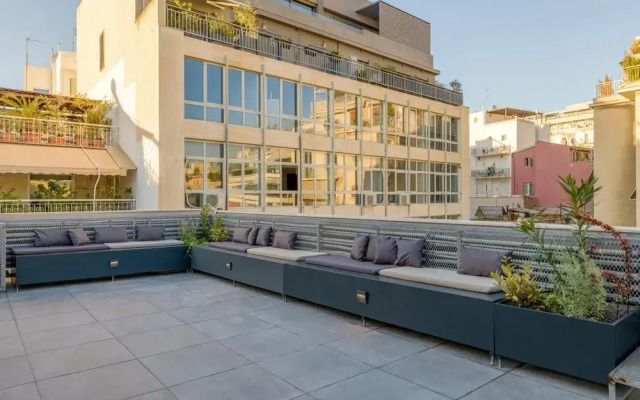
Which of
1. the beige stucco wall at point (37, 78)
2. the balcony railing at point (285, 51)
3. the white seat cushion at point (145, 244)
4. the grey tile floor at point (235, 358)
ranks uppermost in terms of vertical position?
the beige stucco wall at point (37, 78)

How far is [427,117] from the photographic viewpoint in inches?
917

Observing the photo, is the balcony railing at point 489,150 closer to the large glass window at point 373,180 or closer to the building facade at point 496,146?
the building facade at point 496,146

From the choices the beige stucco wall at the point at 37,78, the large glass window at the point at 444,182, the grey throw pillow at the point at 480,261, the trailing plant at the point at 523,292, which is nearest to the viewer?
the trailing plant at the point at 523,292

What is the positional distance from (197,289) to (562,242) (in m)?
5.49

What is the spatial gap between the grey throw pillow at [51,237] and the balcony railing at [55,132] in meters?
8.05

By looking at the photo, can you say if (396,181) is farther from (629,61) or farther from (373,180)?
(629,61)

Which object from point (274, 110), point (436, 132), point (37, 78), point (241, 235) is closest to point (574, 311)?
point (241, 235)

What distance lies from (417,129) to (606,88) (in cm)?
864

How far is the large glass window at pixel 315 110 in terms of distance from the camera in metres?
17.2

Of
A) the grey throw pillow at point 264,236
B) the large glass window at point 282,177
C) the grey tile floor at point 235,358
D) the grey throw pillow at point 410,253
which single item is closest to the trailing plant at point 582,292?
the grey tile floor at point 235,358

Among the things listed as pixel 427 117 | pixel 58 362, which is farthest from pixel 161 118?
pixel 427 117

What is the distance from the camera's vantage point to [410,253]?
5.54 m

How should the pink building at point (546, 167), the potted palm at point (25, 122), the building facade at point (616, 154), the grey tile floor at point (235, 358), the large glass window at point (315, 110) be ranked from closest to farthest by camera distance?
the grey tile floor at point (235, 358) → the potted palm at point (25, 122) → the building facade at point (616, 154) → the large glass window at point (315, 110) → the pink building at point (546, 167)

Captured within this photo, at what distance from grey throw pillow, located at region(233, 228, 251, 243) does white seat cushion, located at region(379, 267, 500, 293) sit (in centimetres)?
A: 389
